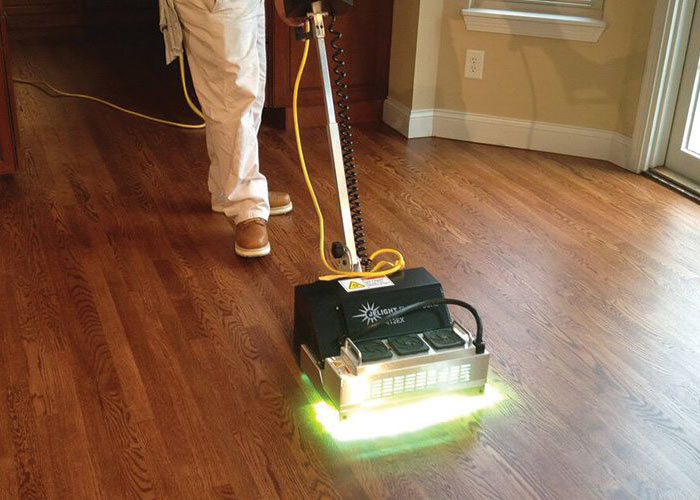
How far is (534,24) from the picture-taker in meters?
3.56

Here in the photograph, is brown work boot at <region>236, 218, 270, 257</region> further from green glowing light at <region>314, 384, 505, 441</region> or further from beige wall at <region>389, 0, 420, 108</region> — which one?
beige wall at <region>389, 0, 420, 108</region>

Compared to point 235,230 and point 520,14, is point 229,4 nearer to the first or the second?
point 235,230

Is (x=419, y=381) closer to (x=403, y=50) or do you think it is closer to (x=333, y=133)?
(x=333, y=133)

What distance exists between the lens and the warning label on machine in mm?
2002

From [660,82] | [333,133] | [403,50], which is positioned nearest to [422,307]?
[333,133]

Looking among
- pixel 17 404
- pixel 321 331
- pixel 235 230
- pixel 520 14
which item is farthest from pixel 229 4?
pixel 520 14

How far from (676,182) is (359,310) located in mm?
1940

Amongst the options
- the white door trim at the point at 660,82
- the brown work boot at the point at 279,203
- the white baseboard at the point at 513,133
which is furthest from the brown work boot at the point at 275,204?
the white door trim at the point at 660,82

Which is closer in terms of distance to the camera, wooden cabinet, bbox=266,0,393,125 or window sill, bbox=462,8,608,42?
window sill, bbox=462,8,608,42

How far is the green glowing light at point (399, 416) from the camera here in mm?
1891

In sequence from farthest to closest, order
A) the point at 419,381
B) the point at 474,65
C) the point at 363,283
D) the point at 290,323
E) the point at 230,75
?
the point at 474,65 < the point at 230,75 < the point at 290,323 < the point at 363,283 < the point at 419,381

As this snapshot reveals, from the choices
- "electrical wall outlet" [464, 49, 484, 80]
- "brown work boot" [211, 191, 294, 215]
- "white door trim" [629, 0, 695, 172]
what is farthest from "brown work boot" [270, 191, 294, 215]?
"white door trim" [629, 0, 695, 172]

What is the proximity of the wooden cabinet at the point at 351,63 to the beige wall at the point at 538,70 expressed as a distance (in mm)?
116

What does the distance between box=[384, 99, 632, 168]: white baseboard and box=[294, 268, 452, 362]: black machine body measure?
1881 mm
